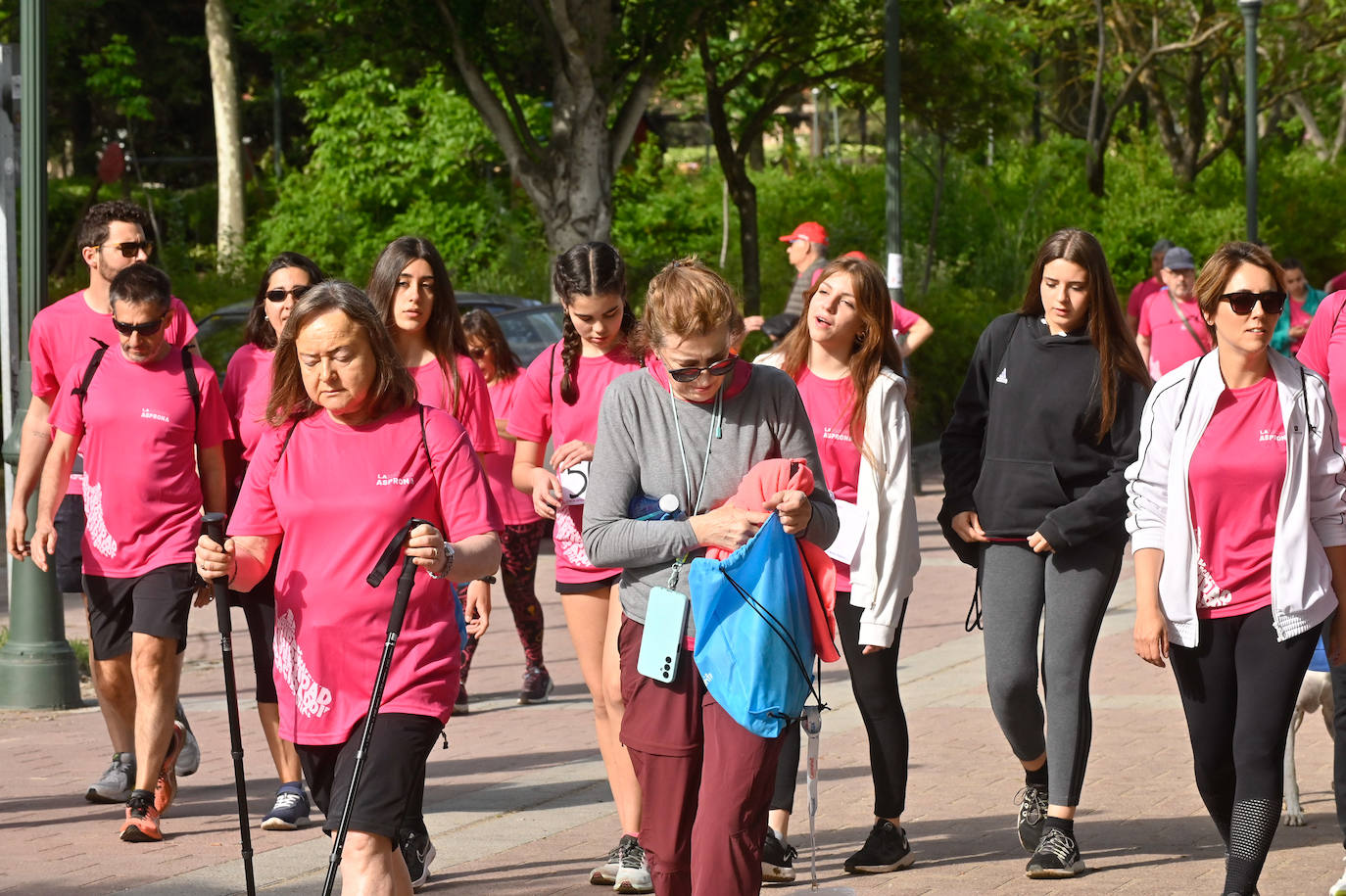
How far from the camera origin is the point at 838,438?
5.71m

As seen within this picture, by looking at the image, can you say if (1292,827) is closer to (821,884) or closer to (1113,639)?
(821,884)

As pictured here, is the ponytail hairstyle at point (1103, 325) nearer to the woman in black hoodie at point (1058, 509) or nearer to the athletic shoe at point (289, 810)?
the woman in black hoodie at point (1058, 509)

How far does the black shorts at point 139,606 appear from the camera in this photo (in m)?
6.28

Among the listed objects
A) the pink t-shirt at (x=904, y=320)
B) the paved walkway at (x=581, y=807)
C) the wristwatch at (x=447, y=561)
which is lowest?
the paved walkway at (x=581, y=807)

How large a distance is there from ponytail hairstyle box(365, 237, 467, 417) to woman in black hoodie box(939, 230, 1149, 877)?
5.83 ft

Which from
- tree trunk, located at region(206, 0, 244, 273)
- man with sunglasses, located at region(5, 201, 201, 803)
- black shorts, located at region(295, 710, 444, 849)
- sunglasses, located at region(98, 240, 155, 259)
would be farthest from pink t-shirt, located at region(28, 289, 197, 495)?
tree trunk, located at region(206, 0, 244, 273)

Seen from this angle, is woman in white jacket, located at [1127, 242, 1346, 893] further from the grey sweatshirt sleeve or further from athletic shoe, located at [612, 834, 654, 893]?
athletic shoe, located at [612, 834, 654, 893]

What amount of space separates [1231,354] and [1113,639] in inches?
212

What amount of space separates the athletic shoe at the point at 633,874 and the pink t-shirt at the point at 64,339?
8.44 feet

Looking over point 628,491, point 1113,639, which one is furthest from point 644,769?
point 1113,639

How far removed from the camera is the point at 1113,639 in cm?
1017

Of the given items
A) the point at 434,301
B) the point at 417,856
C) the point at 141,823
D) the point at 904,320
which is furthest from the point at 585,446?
→ the point at 904,320

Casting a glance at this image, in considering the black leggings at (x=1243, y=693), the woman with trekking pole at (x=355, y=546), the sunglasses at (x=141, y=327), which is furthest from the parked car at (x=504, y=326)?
the woman with trekking pole at (x=355, y=546)

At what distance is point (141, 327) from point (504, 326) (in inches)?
339
